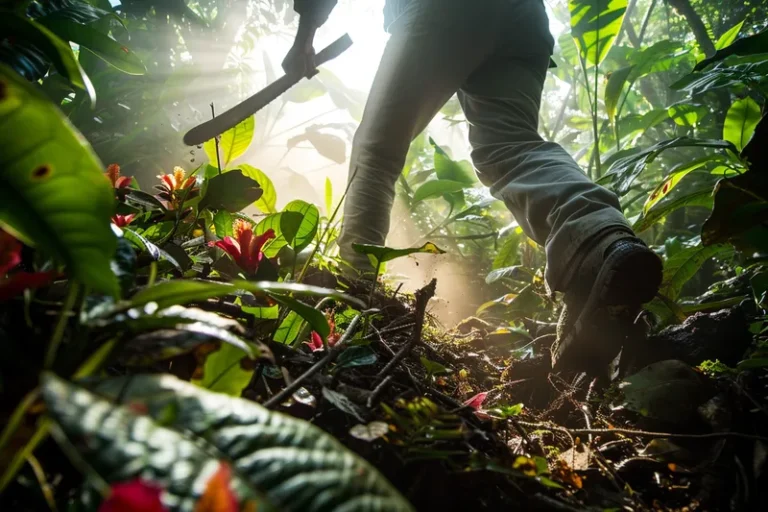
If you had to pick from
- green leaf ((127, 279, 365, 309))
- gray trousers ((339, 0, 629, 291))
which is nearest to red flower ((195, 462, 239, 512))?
green leaf ((127, 279, 365, 309))

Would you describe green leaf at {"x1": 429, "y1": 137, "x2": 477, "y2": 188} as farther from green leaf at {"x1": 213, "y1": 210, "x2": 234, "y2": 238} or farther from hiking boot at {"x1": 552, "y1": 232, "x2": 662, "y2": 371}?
green leaf at {"x1": 213, "y1": 210, "x2": 234, "y2": 238}

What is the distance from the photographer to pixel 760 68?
1.17m

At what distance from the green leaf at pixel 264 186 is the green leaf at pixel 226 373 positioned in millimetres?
719

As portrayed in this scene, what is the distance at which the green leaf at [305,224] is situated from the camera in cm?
80

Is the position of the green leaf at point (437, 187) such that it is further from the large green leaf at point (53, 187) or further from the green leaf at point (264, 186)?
the large green leaf at point (53, 187)

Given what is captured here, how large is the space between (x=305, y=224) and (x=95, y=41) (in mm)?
487

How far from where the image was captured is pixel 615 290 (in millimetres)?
894

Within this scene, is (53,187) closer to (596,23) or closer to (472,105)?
(472,105)

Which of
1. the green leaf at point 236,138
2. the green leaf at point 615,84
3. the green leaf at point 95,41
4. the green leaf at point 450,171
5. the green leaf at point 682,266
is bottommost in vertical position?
the green leaf at point 682,266

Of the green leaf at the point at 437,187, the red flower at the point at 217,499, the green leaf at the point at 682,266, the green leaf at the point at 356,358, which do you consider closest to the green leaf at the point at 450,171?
the green leaf at the point at 437,187

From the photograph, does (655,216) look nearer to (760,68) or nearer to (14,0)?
(760,68)

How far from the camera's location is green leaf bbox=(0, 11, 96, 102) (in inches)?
17.5

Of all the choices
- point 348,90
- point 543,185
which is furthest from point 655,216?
point 348,90

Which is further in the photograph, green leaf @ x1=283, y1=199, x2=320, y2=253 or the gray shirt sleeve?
the gray shirt sleeve
